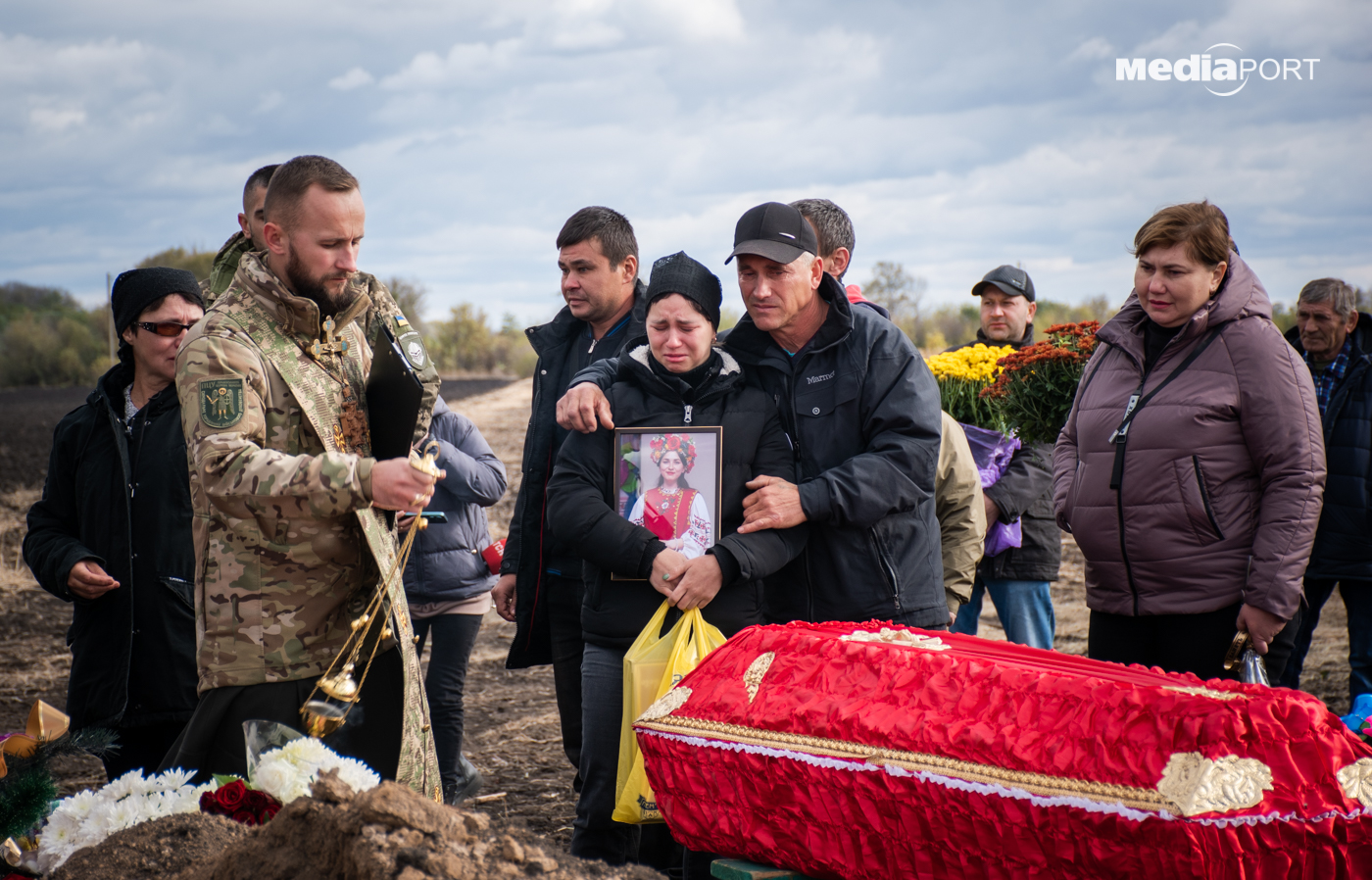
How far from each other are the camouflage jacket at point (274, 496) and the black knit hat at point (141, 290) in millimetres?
1147

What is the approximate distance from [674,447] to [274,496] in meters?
1.31

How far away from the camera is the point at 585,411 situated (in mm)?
3297

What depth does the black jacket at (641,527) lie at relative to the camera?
124 inches

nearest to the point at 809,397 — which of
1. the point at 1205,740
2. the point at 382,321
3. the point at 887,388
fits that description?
the point at 887,388

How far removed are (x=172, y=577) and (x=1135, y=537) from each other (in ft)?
10.8

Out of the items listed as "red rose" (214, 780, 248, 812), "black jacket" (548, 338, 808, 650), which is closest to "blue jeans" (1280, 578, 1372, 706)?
"black jacket" (548, 338, 808, 650)

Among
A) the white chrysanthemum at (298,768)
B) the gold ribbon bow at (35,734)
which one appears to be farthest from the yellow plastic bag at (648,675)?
the gold ribbon bow at (35,734)

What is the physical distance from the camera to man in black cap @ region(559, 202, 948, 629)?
318 centimetres

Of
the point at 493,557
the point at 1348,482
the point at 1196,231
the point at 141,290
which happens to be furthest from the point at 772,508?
the point at 1348,482

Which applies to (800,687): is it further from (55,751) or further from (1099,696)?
(55,751)

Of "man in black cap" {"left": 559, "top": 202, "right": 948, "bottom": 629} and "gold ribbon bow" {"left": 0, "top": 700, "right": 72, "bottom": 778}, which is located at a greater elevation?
"man in black cap" {"left": 559, "top": 202, "right": 948, "bottom": 629}

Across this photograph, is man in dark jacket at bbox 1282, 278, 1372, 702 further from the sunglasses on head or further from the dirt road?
the sunglasses on head

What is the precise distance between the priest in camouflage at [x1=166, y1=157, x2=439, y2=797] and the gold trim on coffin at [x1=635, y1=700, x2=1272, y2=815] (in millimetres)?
895

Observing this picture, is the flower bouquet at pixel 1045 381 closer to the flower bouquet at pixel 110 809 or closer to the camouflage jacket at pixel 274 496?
the camouflage jacket at pixel 274 496
